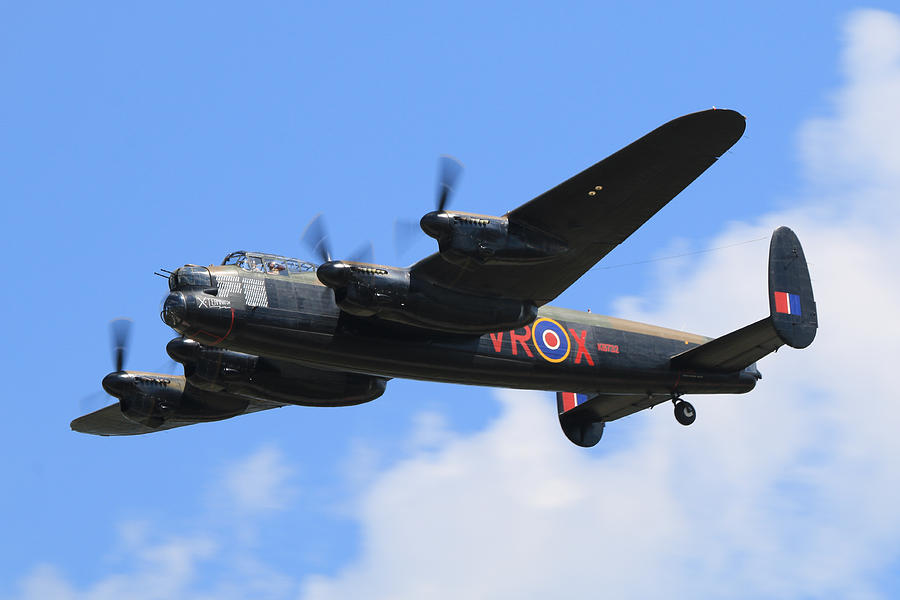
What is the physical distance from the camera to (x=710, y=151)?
72.4 feet

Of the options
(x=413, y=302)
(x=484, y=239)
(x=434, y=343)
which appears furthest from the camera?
(x=434, y=343)

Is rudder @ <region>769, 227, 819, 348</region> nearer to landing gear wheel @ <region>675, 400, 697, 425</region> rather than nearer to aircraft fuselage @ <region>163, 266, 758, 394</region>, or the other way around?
aircraft fuselage @ <region>163, 266, 758, 394</region>

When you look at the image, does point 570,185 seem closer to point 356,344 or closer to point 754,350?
point 356,344

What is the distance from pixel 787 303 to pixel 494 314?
6.79 meters

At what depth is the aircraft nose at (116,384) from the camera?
2881cm

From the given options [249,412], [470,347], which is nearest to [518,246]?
[470,347]

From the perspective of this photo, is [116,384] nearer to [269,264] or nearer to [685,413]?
[269,264]

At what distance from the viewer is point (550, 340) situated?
84.1 ft

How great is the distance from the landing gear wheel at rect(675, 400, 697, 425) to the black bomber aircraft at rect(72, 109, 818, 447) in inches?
1.2

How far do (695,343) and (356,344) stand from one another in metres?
8.03

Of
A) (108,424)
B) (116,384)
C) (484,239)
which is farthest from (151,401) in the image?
(484,239)

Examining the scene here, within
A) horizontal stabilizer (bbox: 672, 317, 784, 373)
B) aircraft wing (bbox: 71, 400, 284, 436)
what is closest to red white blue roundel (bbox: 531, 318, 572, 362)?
horizontal stabilizer (bbox: 672, 317, 784, 373)

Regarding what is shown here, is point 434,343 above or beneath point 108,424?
above

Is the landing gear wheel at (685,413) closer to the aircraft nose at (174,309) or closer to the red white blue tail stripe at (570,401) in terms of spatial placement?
the red white blue tail stripe at (570,401)
